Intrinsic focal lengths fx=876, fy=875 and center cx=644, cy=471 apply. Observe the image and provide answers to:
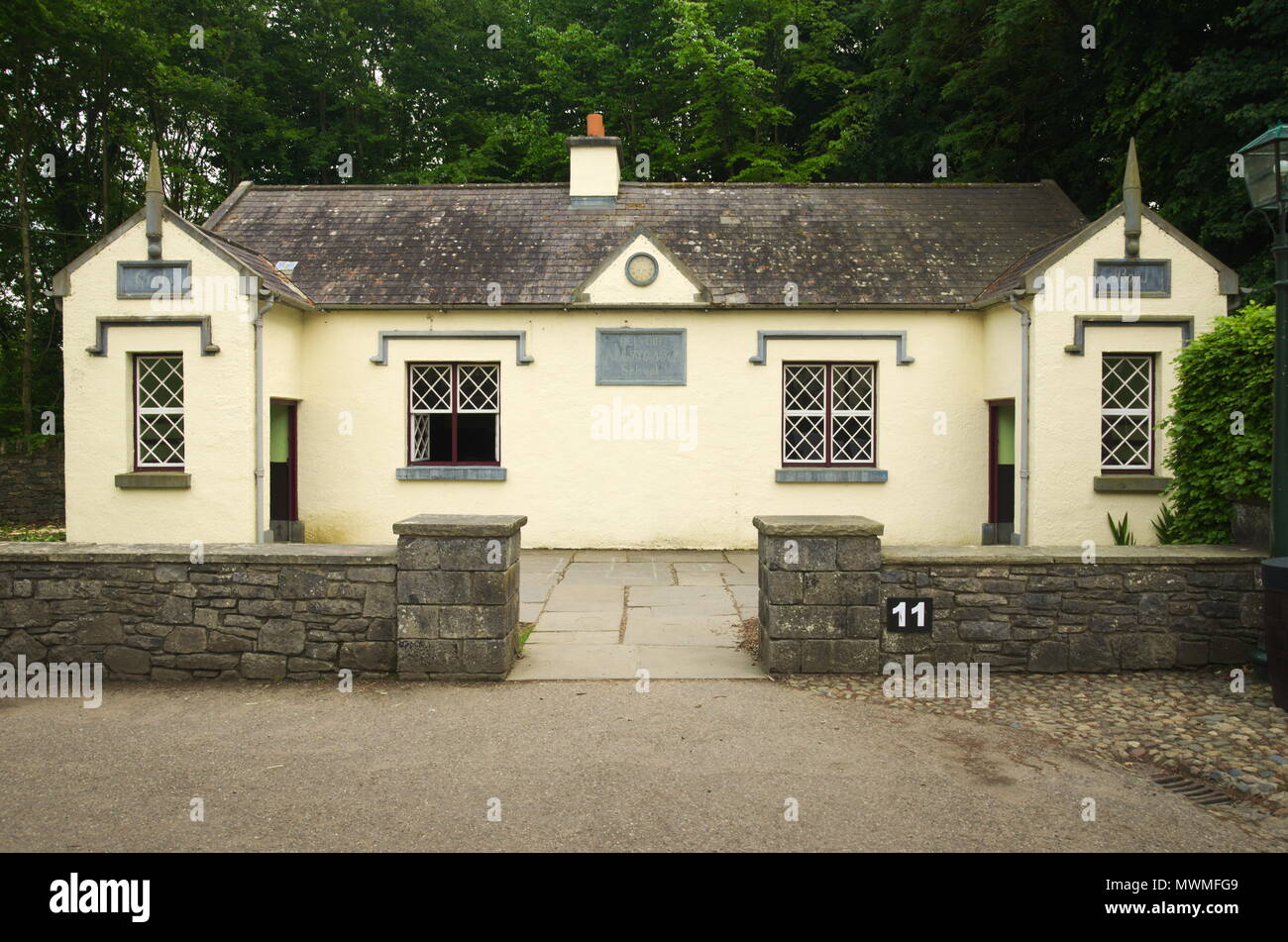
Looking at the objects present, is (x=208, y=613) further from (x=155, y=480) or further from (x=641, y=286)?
(x=641, y=286)

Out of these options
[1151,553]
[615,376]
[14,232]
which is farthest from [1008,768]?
[14,232]

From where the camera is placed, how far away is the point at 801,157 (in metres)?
26.5

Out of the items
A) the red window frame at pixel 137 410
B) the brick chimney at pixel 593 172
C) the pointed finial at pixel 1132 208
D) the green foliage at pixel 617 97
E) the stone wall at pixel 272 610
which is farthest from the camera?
the brick chimney at pixel 593 172

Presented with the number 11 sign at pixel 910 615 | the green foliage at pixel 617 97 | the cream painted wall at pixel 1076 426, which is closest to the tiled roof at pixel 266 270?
the number 11 sign at pixel 910 615

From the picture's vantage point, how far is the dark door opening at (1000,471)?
520 inches

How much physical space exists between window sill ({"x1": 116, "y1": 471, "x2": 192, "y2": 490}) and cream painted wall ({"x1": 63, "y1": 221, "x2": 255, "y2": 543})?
9 centimetres

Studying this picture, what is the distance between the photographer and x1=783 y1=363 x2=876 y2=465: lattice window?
13.6 meters

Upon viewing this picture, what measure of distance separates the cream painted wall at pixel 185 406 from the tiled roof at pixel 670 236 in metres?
1.75

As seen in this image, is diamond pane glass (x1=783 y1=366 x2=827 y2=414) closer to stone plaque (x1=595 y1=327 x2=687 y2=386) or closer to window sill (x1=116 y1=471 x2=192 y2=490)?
stone plaque (x1=595 y1=327 x2=687 y2=386)

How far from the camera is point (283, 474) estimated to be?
43.8 ft

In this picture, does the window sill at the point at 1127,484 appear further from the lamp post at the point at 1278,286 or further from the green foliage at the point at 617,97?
the lamp post at the point at 1278,286

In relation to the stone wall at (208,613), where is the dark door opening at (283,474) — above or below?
above

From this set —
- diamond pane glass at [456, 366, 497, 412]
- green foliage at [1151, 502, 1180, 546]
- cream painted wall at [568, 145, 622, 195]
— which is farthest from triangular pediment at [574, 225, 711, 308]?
green foliage at [1151, 502, 1180, 546]

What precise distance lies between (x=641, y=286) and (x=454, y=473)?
405 cm
